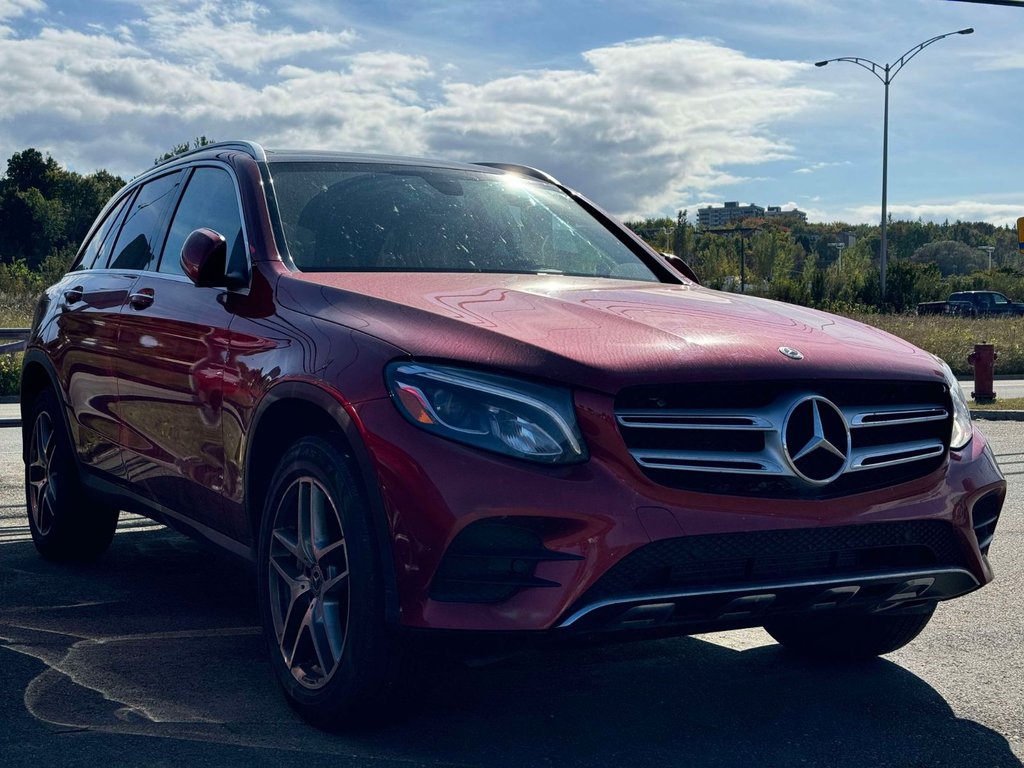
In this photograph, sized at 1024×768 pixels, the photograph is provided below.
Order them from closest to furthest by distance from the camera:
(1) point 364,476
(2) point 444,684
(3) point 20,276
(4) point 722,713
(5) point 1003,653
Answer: (1) point 364,476, (4) point 722,713, (2) point 444,684, (5) point 1003,653, (3) point 20,276

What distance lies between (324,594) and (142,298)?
6.53 ft

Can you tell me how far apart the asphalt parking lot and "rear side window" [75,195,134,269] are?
5.40 ft

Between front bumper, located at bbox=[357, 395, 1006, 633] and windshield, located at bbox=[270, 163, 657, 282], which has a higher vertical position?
windshield, located at bbox=[270, 163, 657, 282]

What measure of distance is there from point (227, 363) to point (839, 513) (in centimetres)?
197

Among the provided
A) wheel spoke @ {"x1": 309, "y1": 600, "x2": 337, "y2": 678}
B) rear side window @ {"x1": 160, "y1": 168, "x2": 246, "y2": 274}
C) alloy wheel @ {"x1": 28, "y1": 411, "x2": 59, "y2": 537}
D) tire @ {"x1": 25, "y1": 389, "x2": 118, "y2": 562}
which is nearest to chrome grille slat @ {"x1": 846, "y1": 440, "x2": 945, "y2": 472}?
wheel spoke @ {"x1": 309, "y1": 600, "x2": 337, "y2": 678}

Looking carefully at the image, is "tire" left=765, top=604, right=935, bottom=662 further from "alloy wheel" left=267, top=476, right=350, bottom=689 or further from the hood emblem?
"alloy wheel" left=267, top=476, right=350, bottom=689

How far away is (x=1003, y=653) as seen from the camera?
4625mm

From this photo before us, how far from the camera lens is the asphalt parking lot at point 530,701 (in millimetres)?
3529

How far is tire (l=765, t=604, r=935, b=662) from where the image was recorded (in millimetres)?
4320

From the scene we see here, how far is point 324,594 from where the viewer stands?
363cm

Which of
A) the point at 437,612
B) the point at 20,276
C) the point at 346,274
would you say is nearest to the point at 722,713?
the point at 437,612

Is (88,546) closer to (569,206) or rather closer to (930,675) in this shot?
(569,206)

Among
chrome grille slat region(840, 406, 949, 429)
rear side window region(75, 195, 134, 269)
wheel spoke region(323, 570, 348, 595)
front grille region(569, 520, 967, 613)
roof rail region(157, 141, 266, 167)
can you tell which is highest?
roof rail region(157, 141, 266, 167)

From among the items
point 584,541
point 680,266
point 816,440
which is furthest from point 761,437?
point 680,266
